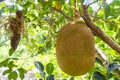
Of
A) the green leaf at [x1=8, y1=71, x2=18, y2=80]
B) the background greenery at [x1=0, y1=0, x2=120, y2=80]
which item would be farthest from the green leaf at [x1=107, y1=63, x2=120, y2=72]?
the green leaf at [x1=8, y1=71, x2=18, y2=80]

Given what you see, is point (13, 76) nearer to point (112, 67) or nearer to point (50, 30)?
point (50, 30)

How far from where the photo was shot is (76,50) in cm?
90

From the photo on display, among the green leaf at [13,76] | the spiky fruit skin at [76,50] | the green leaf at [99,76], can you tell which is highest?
the spiky fruit skin at [76,50]

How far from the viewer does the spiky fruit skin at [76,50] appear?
2.94 feet

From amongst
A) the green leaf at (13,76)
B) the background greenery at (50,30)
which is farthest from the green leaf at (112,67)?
the green leaf at (13,76)

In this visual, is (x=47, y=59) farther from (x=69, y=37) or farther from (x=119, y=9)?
(x=69, y=37)

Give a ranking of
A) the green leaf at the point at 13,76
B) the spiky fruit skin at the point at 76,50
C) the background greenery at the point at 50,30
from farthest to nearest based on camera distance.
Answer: the green leaf at the point at 13,76 < the background greenery at the point at 50,30 < the spiky fruit skin at the point at 76,50

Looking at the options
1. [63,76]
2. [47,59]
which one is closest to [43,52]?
[47,59]

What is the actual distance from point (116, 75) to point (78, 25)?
22 cm

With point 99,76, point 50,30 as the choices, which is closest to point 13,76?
point 50,30

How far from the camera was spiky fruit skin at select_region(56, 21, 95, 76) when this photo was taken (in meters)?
0.90

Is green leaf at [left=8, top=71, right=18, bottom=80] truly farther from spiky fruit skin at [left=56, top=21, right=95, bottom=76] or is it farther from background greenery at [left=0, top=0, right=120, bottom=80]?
A: spiky fruit skin at [left=56, top=21, right=95, bottom=76]

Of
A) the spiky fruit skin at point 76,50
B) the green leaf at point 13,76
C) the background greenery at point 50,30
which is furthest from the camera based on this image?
the green leaf at point 13,76

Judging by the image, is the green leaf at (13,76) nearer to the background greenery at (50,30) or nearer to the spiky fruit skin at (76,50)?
the background greenery at (50,30)
